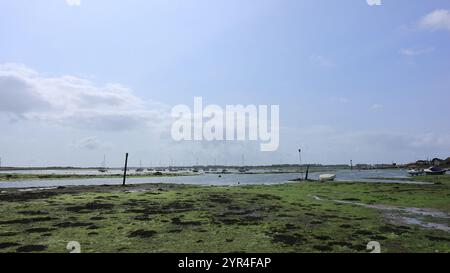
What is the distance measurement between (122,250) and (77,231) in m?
6.51

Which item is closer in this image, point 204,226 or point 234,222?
point 204,226

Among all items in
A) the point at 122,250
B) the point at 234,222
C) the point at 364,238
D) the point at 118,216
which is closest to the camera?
the point at 122,250

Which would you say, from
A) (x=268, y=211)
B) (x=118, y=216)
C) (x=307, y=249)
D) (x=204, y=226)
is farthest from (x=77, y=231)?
(x=268, y=211)

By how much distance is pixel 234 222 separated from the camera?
2559 cm

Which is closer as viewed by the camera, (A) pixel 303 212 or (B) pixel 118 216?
(B) pixel 118 216

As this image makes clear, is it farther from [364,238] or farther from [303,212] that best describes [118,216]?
[364,238]

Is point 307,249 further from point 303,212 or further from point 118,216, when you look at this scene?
point 118,216
